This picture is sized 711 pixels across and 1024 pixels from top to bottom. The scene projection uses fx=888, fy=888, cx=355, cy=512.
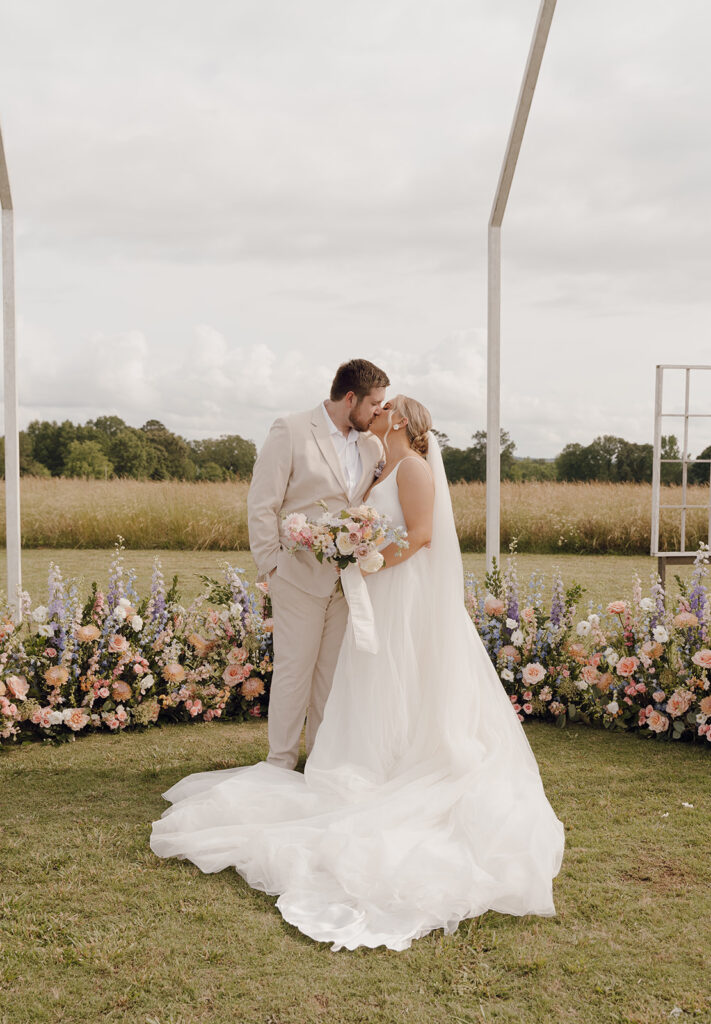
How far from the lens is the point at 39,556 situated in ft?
42.0

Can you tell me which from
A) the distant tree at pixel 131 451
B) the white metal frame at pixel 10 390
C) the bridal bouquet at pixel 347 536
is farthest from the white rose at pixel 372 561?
the distant tree at pixel 131 451

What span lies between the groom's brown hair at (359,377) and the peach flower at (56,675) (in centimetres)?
225

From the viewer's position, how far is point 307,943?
2.79 m

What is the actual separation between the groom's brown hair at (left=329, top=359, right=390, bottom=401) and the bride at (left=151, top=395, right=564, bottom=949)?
142 millimetres

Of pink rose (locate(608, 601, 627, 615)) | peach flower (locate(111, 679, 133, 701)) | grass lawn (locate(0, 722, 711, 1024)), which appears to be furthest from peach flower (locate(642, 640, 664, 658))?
peach flower (locate(111, 679, 133, 701))

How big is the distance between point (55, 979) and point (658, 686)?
351 cm

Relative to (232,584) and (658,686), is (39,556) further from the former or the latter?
(658,686)

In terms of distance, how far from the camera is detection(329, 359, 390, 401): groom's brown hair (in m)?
3.95

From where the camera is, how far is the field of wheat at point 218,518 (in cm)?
1298

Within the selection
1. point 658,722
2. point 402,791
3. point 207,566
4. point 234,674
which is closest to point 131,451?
point 207,566

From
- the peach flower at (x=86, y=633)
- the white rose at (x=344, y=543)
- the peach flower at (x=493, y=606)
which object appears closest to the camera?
the white rose at (x=344, y=543)

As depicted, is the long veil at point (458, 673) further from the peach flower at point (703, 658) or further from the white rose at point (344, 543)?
the peach flower at point (703, 658)

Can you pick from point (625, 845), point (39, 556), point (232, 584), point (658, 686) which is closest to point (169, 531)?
point (39, 556)

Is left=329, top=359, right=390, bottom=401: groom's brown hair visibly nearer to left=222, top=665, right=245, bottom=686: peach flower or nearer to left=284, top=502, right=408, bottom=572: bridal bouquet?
left=284, top=502, right=408, bottom=572: bridal bouquet
